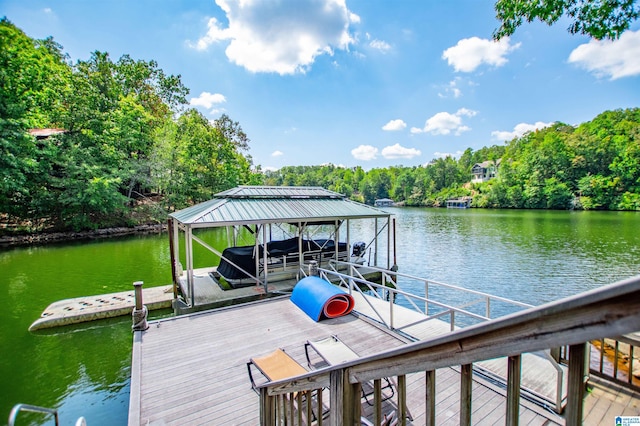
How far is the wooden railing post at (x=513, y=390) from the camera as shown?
34.5 inches

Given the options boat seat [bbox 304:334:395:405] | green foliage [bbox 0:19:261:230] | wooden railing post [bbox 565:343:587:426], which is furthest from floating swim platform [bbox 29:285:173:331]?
green foliage [bbox 0:19:261:230]

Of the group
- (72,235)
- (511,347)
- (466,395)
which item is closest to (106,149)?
(72,235)

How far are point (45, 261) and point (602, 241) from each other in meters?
34.0

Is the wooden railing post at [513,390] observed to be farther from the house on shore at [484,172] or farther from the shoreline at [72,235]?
the house on shore at [484,172]

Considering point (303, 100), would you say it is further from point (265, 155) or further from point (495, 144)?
point (495, 144)

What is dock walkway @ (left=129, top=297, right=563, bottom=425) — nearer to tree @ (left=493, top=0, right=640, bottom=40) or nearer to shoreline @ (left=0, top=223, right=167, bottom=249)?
tree @ (left=493, top=0, right=640, bottom=40)

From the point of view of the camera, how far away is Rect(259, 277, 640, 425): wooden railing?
58 cm

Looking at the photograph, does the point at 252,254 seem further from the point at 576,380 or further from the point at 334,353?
the point at 576,380

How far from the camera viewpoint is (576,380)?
72 centimetres

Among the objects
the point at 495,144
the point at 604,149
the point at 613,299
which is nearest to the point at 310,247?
the point at 613,299

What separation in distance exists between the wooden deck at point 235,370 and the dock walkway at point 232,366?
0.01 metres

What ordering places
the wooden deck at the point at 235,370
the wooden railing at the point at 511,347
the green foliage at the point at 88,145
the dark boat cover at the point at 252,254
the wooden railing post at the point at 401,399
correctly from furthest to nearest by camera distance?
1. the green foliage at the point at 88,145
2. the dark boat cover at the point at 252,254
3. the wooden deck at the point at 235,370
4. the wooden railing post at the point at 401,399
5. the wooden railing at the point at 511,347

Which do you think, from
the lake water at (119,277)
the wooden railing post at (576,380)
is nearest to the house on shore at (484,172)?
the lake water at (119,277)

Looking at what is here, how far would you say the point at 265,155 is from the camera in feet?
167
